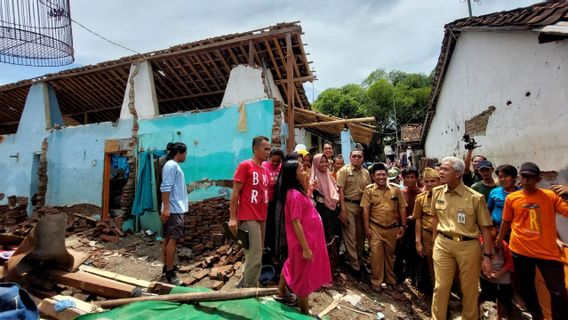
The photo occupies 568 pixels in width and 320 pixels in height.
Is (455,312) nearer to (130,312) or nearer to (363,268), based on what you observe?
(363,268)

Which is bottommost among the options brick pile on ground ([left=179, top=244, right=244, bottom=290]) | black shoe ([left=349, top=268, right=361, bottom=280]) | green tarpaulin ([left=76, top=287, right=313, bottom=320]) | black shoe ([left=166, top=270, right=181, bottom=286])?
black shoe ([left=349, top=268, right=361, bottom=280])

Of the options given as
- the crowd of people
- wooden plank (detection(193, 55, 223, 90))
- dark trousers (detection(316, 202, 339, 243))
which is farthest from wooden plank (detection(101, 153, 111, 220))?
dark trousers (detection(316, 202, 339, 243))

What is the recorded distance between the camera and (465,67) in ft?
24.3

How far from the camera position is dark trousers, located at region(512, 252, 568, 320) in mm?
2834

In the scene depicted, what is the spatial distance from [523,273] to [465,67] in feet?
20.0

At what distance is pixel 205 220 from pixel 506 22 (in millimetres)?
6841

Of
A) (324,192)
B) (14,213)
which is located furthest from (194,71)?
(14,213)

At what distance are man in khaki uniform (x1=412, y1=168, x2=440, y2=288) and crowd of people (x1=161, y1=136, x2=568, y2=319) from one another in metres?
0.01

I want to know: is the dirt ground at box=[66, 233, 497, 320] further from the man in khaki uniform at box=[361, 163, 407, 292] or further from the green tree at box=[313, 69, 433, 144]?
the green tree at box=[313, 69, 433, 144]

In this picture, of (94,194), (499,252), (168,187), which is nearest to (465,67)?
(499,252)

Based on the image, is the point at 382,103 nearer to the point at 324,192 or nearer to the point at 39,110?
the point at 324,192

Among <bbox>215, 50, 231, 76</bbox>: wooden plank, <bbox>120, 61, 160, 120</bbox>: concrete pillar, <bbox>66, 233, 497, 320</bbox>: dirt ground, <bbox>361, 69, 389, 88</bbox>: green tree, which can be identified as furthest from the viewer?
<bbox>361, 69, 389, 88</bbox>: green tree

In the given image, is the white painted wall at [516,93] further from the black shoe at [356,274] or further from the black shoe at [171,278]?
the black shoe at [171,278]

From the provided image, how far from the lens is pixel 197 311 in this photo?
2.41 metres
